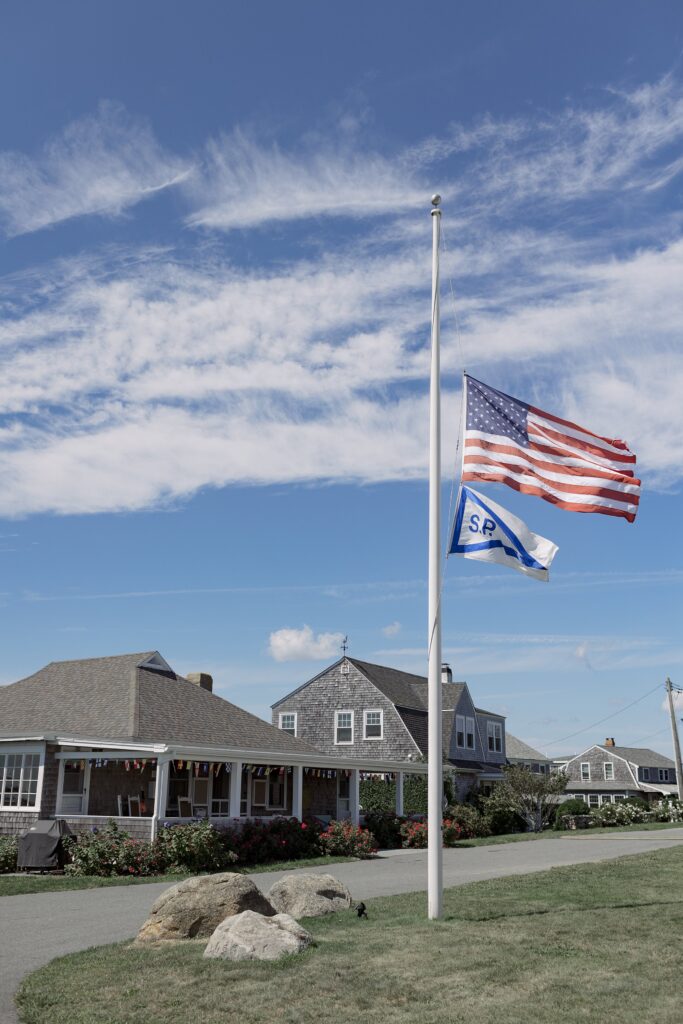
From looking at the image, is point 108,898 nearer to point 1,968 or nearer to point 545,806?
point 1,968

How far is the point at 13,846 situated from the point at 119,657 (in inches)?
355

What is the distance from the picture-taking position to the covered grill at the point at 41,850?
20.5 metres

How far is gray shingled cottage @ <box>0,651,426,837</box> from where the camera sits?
22766 millimetres

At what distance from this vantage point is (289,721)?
44656mm

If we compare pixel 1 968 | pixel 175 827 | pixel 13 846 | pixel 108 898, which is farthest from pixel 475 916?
pixel 13 846

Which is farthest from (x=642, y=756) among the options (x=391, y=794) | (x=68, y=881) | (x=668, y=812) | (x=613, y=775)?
(x=68, y=881)

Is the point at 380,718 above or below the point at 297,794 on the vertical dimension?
above

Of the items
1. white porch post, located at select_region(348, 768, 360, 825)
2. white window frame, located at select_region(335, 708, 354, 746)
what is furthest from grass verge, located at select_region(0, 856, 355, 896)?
white window frame, located at select_region(335, 708, 354, 746)

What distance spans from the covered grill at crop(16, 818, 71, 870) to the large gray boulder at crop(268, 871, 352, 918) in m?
9.78

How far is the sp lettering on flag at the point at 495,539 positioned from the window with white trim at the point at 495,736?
1458 inches

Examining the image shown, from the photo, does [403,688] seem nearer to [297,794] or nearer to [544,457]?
[297,794]

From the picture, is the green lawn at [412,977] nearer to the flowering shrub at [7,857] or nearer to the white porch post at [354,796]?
the flowering shrub at [7,857]

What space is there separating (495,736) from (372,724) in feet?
31.0

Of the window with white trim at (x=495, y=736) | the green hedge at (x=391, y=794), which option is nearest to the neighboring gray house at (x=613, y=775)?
the window with white trim at (x=495, y=736)
